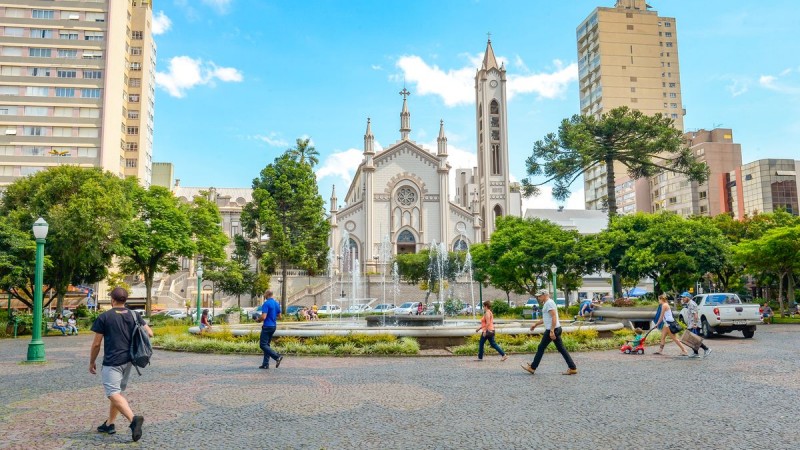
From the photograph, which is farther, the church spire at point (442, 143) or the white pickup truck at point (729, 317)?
the church spire at point (442, 143)

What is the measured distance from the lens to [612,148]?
37.3 meters

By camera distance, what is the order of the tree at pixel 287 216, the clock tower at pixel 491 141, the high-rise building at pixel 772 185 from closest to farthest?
the tree at pixel 287 216, the high-rise building at pixel 772 185, the clock tower at pixel 491 141

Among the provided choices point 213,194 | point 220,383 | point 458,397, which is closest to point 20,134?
point 213,194

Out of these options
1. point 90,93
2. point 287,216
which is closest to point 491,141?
point 287,216

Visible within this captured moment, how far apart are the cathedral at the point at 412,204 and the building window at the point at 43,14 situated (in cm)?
3267

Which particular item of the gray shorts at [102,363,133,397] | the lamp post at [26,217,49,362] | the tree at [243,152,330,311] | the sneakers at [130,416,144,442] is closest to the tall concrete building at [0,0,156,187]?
the tree at [243,152,330,311]

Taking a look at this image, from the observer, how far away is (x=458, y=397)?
30.0 feet

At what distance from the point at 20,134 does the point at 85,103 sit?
245 inches

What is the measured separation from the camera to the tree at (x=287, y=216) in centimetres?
3712

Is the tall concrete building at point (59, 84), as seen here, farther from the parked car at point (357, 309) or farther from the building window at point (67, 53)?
the parked car at point (357, 309)

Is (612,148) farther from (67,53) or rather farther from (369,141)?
(67,53)

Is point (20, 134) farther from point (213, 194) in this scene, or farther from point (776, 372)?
point (776, 372)

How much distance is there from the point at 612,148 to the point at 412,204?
105ft

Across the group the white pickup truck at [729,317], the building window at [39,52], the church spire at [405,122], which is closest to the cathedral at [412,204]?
the church spire at [405,122]
